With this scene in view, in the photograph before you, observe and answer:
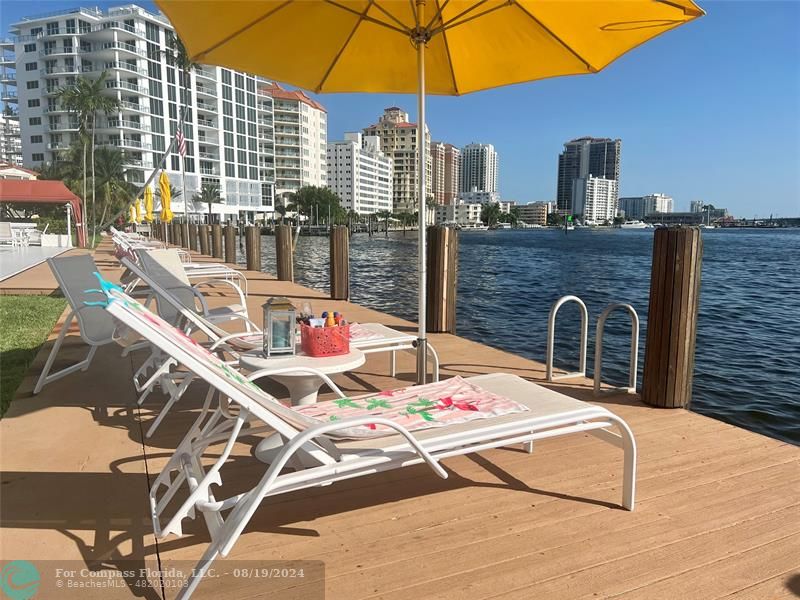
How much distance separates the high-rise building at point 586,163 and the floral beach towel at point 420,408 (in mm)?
179764

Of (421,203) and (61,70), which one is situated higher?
(61,70)

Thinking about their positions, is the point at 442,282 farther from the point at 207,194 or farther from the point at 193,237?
the point at 207,194

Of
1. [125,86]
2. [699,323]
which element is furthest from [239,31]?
[125,86]

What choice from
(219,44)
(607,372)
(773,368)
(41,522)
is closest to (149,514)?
(41,522)

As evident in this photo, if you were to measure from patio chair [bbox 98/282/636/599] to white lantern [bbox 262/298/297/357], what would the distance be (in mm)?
947

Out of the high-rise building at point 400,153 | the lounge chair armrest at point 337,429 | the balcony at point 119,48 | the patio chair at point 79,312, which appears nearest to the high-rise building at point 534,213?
the high-rise building at point 400,153

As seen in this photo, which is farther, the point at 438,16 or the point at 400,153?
the point at 400,153

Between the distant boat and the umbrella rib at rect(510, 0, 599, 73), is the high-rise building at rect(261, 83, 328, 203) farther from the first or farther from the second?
the distant boat

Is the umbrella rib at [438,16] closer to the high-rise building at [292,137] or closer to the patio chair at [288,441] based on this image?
the patio chair at [288,441]

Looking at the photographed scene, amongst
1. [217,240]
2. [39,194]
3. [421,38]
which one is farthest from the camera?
[39,194]

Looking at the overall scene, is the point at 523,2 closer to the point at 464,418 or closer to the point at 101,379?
the point at 464,418

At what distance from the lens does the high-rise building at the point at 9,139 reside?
88.0 m

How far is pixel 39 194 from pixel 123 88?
162 ft

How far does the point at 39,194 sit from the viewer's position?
25.8 meters
